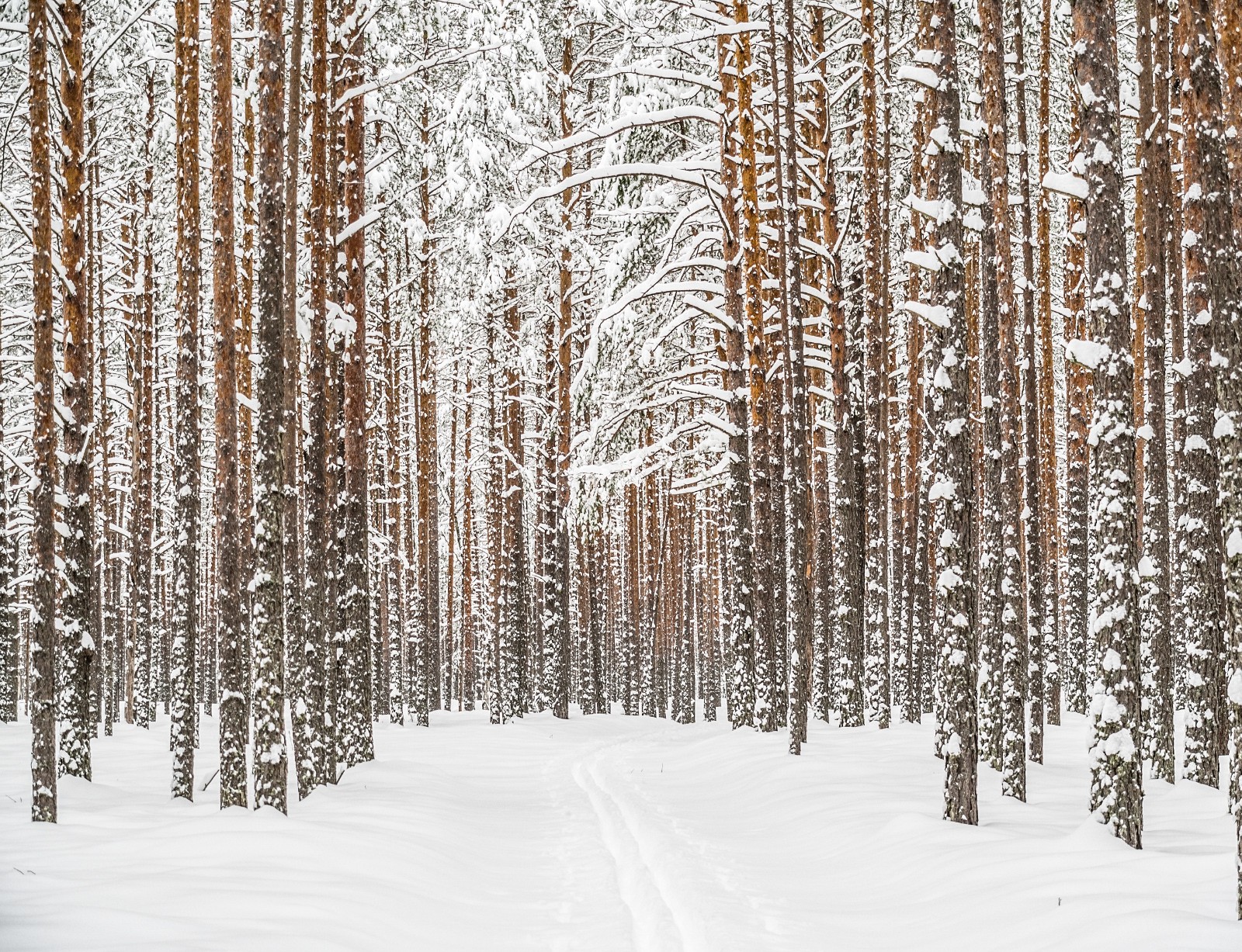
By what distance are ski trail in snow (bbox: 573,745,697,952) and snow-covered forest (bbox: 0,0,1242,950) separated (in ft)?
0.25

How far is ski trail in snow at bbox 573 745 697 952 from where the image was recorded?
6758 mm

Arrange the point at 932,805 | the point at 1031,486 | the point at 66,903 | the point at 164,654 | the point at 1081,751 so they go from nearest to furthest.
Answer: the point at 66,903 < the point at 932,805 < the point at 1031,486 < the point at 1081,751 < the point at 164,654

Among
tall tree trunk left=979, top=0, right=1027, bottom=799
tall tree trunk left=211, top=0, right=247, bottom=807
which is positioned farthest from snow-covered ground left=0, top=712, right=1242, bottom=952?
tall tree trunk left=211, top=0, right=247, bottom=807

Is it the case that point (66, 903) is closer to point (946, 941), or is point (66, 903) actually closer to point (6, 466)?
point (946, 941)

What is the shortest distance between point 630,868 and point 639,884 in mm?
687

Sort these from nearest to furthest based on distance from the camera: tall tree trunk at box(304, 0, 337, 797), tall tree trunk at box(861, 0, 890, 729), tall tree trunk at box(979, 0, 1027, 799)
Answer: tall tree trunk at box(979, 0, 1027, 799)
tall tree trunk at box(304, 0, 337, 797)
tall tree trunk at box(861, 0, 890, 729)

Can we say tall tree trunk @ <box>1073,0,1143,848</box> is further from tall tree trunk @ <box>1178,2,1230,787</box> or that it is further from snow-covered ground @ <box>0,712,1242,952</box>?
tall tree trunk @ <box>1178,2,1230,787</box>

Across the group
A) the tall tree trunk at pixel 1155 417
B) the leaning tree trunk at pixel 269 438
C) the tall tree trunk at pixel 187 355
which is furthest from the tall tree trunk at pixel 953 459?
the tall tree trunk at pixel 187 355

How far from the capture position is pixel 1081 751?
1667 cm

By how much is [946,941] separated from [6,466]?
29593 mm

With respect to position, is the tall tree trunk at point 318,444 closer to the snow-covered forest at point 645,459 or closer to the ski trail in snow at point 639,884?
the snow-covered forest at point 645,459

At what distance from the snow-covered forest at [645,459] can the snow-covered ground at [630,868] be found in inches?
2.8

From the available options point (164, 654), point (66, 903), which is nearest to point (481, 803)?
point (66, 903)

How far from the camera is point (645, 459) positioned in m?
17.7
